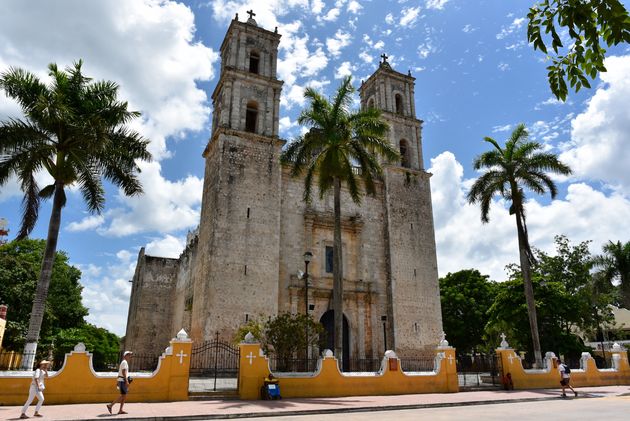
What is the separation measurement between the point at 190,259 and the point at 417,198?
46.6ft

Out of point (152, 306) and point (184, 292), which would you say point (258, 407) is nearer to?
point (184, 292)

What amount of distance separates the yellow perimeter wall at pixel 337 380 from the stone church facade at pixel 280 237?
20.2 feet

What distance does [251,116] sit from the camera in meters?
26.0

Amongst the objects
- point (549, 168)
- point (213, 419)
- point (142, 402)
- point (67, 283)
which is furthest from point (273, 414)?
point (67, 283)

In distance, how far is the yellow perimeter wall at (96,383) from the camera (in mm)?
10867

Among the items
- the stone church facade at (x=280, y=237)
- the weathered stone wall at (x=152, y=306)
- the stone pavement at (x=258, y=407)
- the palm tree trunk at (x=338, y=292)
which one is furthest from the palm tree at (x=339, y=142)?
the weathered stone wall at (x=152, y=306)

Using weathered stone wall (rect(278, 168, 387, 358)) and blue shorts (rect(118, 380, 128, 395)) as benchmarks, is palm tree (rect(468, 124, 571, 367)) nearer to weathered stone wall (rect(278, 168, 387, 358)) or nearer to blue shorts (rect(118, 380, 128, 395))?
weathered stone wall (rect(278, 168, 387, 358))

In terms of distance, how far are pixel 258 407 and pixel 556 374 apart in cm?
1362

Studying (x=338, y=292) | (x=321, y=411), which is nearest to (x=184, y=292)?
(x=338, y=292)

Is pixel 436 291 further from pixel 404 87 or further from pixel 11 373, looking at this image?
pixel 11 373

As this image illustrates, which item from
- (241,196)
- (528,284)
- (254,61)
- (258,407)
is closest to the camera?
(258,407)

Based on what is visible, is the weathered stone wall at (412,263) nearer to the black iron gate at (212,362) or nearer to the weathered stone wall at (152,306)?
the black iron gate at (212,362)

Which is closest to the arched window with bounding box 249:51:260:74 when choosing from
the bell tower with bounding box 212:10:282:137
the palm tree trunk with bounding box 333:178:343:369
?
the bell tower with bounding box 212:10:282:137

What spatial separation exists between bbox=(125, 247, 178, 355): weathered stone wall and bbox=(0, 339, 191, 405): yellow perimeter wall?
18381 millimetres
